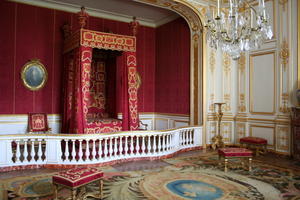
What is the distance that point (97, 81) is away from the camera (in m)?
7.86

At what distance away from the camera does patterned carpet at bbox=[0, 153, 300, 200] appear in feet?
11.4

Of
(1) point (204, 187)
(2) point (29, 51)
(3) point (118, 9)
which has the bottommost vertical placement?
(1) point (204, 187)

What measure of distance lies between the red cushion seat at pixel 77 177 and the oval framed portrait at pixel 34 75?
4.29m

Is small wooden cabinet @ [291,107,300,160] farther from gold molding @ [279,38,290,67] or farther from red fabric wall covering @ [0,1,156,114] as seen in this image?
red fabric wall covering @ [0,1,156,114]

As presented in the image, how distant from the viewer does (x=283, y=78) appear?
6.02 m

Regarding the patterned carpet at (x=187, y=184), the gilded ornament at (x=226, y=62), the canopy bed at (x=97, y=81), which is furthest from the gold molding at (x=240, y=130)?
the canopy bed at (x=97, y=81)

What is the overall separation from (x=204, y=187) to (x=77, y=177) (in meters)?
1.89

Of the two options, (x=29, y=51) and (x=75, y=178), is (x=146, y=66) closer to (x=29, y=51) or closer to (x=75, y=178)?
(x=29, y=51)

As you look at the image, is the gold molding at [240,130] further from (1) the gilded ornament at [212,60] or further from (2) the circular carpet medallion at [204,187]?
(2) the circular carpet medallion at [204,187]

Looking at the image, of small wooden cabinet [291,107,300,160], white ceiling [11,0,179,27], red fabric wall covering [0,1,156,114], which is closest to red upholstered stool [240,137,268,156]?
small wooden cabinet [291,107,300,160]

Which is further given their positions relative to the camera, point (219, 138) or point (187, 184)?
point (219, 138)

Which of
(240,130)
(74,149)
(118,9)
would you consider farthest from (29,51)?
(240,130)

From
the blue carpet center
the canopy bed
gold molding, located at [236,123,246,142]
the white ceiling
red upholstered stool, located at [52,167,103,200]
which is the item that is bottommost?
the blue carpet center

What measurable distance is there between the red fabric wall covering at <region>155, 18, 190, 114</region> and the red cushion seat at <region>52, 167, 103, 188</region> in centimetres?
480
